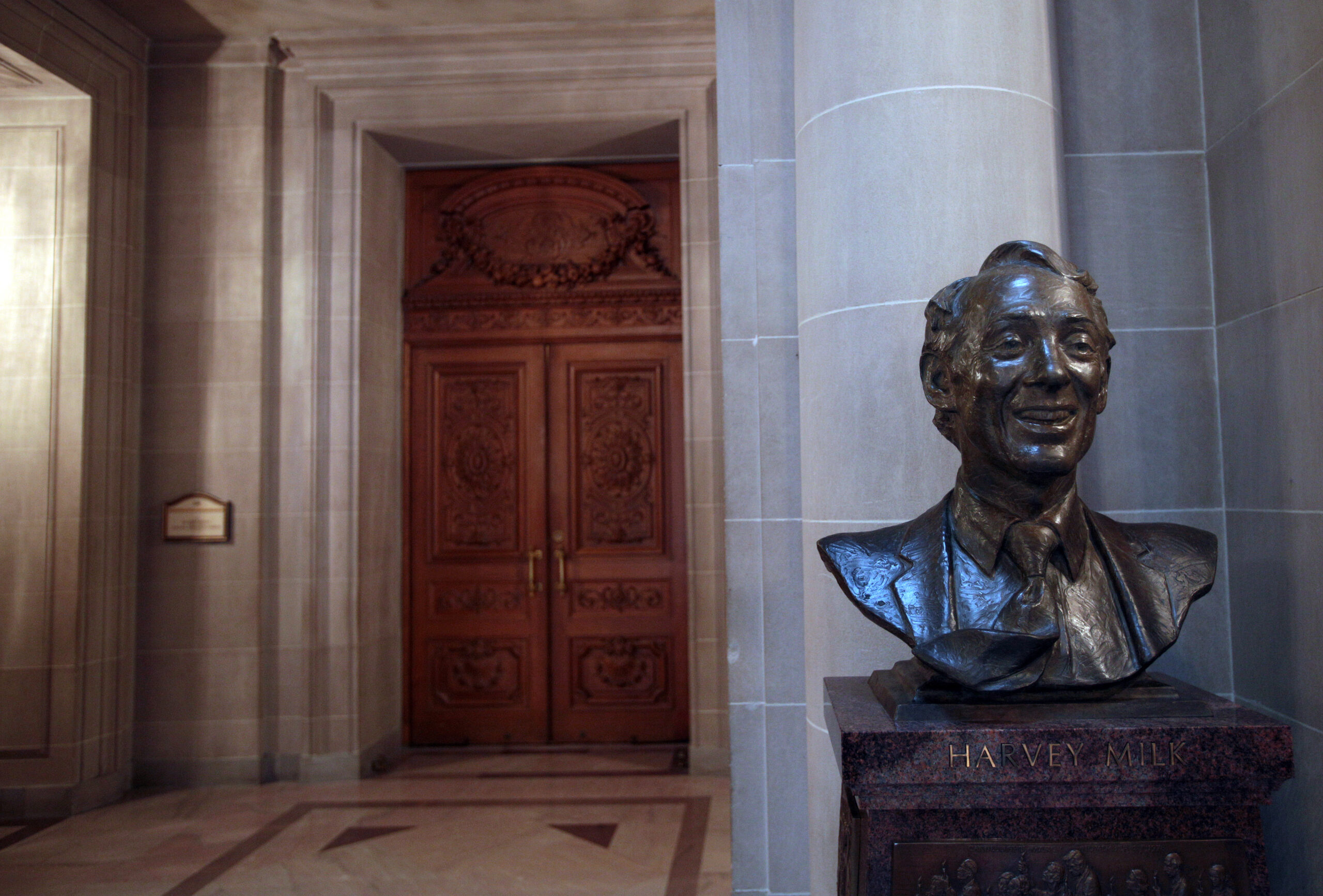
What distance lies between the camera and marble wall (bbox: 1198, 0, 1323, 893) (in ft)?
7.43

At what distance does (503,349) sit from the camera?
648cm

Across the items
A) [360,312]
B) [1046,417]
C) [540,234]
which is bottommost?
[1046,417]

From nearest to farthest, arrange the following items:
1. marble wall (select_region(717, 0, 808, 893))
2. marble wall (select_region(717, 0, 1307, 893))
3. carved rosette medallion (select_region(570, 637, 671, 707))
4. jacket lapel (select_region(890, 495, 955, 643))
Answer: jacket lapel (select_region(890, 495, 955, 643))
marble wall (select_region(717, 0, 1307, 893))
marble wall (select_region(717, 0, 808, 893))
carved rosette medallion (select_region(570, 637, 671, 707))

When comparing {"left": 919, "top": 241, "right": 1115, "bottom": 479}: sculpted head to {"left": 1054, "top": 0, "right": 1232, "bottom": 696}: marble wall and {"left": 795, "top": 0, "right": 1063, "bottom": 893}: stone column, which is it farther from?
{"left": 1054, "top": 0, "right": 1232, "bottom": 696}: marble wall

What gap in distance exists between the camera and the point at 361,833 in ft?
15.0

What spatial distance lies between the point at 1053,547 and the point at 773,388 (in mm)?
1339

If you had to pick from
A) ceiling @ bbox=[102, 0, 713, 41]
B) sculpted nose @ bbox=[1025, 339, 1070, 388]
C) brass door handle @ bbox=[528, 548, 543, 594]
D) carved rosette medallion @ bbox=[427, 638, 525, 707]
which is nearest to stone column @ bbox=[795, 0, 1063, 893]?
sculpted nose @ bbox=[1025, 339, 1070, 388]

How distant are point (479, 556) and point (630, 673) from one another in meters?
1.28

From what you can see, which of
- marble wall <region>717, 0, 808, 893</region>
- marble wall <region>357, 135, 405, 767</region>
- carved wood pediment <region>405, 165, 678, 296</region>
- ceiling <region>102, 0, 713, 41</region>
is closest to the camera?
marble wall <region>717, 0, 808, 893</region>

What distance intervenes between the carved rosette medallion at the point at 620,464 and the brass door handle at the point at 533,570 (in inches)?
12.2

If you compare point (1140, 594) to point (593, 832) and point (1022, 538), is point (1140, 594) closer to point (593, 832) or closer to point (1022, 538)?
point (1022, 538)

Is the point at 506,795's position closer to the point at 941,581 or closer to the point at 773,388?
the point at 773,388

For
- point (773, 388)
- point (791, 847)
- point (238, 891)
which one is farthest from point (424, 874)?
point (773, 388)

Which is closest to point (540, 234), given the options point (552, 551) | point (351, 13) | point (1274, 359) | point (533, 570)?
point (351, 13)
